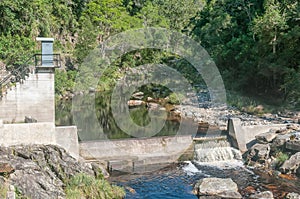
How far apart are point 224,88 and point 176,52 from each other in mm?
11180

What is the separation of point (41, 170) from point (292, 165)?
8.66 metres

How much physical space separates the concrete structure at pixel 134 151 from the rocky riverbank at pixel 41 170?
1.69 metres

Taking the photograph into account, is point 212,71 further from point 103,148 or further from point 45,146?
point 45,146

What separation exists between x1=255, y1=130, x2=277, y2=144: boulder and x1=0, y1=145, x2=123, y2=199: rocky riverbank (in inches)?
274

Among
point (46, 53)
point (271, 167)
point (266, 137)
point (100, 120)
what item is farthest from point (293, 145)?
point (100, 120)

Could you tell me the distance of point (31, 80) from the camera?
45.7 ft

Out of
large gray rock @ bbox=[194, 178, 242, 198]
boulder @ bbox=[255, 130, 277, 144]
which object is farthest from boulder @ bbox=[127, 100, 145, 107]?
large gray rock @ bbox=[194, 178, 242, 198]

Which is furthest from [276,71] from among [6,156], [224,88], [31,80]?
[6,156]

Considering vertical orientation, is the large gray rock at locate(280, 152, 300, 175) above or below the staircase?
below

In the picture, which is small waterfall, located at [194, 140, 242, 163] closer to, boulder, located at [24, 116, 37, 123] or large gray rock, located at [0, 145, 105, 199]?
large gray rock, located at [0, 145, 105, 199]

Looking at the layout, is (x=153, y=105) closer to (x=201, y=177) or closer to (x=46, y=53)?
(x=46, y=53)

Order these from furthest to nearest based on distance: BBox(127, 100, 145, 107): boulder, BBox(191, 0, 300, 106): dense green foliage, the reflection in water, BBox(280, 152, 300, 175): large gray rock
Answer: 1. BBox(127, 100, 145, 107): boulder
2. BBox(191, 0, 300, 106): dense green foliage
3. the reflection in water
4. BBox(280, 152, 300, 175): large gray rock

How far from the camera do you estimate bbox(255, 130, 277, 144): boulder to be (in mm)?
15477

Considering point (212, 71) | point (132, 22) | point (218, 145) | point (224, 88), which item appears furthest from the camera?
point (132, 22)
